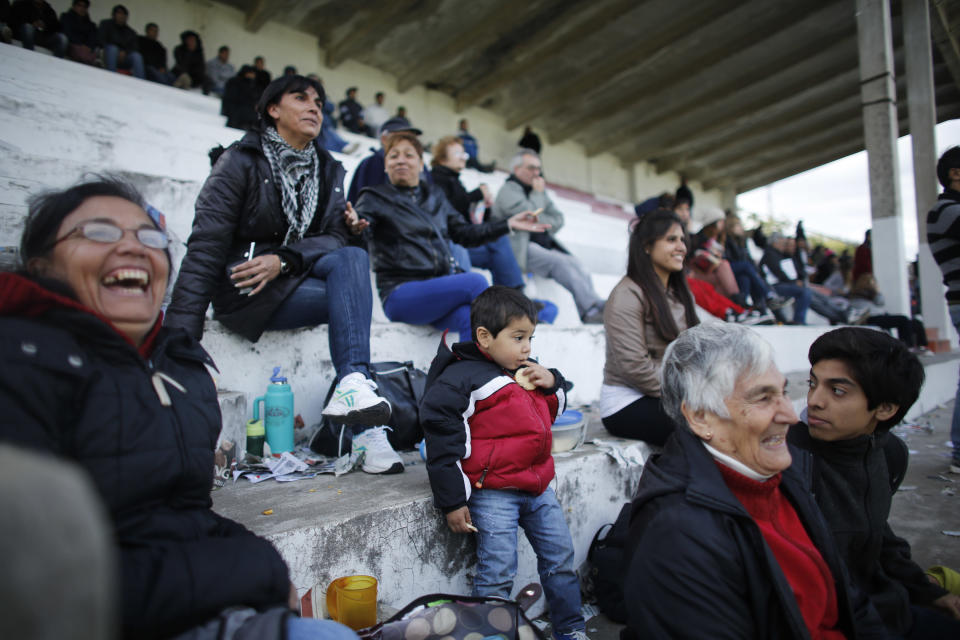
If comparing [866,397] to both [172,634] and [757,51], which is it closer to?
[172,634]

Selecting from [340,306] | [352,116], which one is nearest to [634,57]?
[352,116]

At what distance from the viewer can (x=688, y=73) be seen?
38.9 ft

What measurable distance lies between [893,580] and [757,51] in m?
12.3

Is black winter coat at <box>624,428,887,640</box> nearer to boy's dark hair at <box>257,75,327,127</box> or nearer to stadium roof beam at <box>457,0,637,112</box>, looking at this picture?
boy's dark hair at <box>257,75,327,127</box>

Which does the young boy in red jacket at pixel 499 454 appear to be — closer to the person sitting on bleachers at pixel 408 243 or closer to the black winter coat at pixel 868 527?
the black winter coat at pixel 868 527

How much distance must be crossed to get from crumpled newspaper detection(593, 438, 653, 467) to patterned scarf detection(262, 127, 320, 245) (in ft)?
6.38

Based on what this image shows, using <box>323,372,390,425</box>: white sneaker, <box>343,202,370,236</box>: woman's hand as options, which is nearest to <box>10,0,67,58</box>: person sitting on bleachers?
<box>343,202,370,236</box>: woman's hand

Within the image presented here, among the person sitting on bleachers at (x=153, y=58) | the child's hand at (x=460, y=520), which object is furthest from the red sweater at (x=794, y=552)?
the person sitting on bleachers at (x=153, y=58)

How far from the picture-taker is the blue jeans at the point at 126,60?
691cm

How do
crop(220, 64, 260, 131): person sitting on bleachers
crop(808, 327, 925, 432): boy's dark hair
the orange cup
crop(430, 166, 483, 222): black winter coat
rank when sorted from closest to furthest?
the orange cup
crop(808, 327, 925, 432): boy's dark hair
crop(430, 166, 483, 222): black winter coat
crop(220, 64, 260, 131): person sitting on bleachers

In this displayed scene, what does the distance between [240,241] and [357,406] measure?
43.7 inches

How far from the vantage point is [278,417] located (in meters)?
2.63

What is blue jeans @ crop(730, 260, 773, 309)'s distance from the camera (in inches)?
293

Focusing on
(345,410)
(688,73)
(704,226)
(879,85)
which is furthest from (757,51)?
(345,410)
